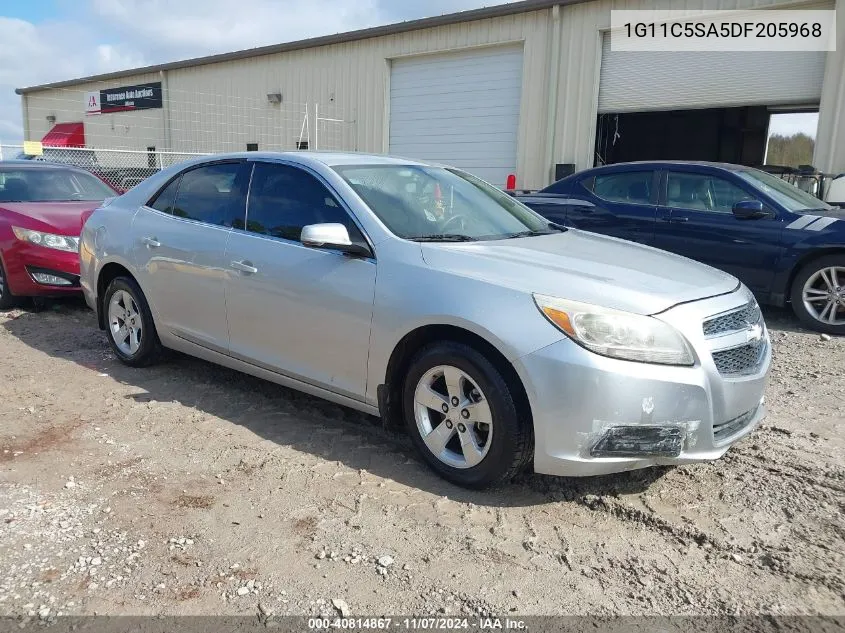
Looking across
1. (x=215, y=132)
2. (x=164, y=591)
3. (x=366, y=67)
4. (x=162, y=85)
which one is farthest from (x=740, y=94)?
(x=162, y=85)

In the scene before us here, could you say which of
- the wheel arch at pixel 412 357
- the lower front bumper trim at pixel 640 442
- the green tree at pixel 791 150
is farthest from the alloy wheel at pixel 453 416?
the green tree at pixel 791 150

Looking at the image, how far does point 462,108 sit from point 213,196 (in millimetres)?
11341

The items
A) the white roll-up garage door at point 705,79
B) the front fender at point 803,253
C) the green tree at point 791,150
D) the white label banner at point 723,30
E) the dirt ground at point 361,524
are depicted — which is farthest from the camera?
the green tree at point 791,150

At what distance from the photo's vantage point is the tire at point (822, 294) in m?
6.35

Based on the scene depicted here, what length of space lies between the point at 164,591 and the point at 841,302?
638 centimetres

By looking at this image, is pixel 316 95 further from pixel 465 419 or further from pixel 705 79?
pixel 465 419

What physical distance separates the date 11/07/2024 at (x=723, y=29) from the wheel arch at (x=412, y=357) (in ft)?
34.4

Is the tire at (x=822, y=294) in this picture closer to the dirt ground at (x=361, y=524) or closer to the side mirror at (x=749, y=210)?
the side mirror at (x=749, y=210)

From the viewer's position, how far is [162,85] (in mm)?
22625

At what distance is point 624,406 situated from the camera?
110 inches

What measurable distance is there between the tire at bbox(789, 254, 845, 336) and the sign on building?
2179 cm

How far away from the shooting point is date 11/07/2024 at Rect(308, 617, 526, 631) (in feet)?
7.55

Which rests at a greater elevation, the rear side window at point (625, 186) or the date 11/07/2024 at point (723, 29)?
the date 11/07/2024 at point (723, 29)

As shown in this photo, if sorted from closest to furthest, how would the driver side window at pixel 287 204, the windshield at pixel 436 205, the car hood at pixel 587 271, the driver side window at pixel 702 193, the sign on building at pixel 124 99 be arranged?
the car hood at pixel 587 271
the windshield at pixel 436 205
the driver side window at pixel 287 204
the driver side window at pixel 702 193
the sign on building at pixel 124 99
